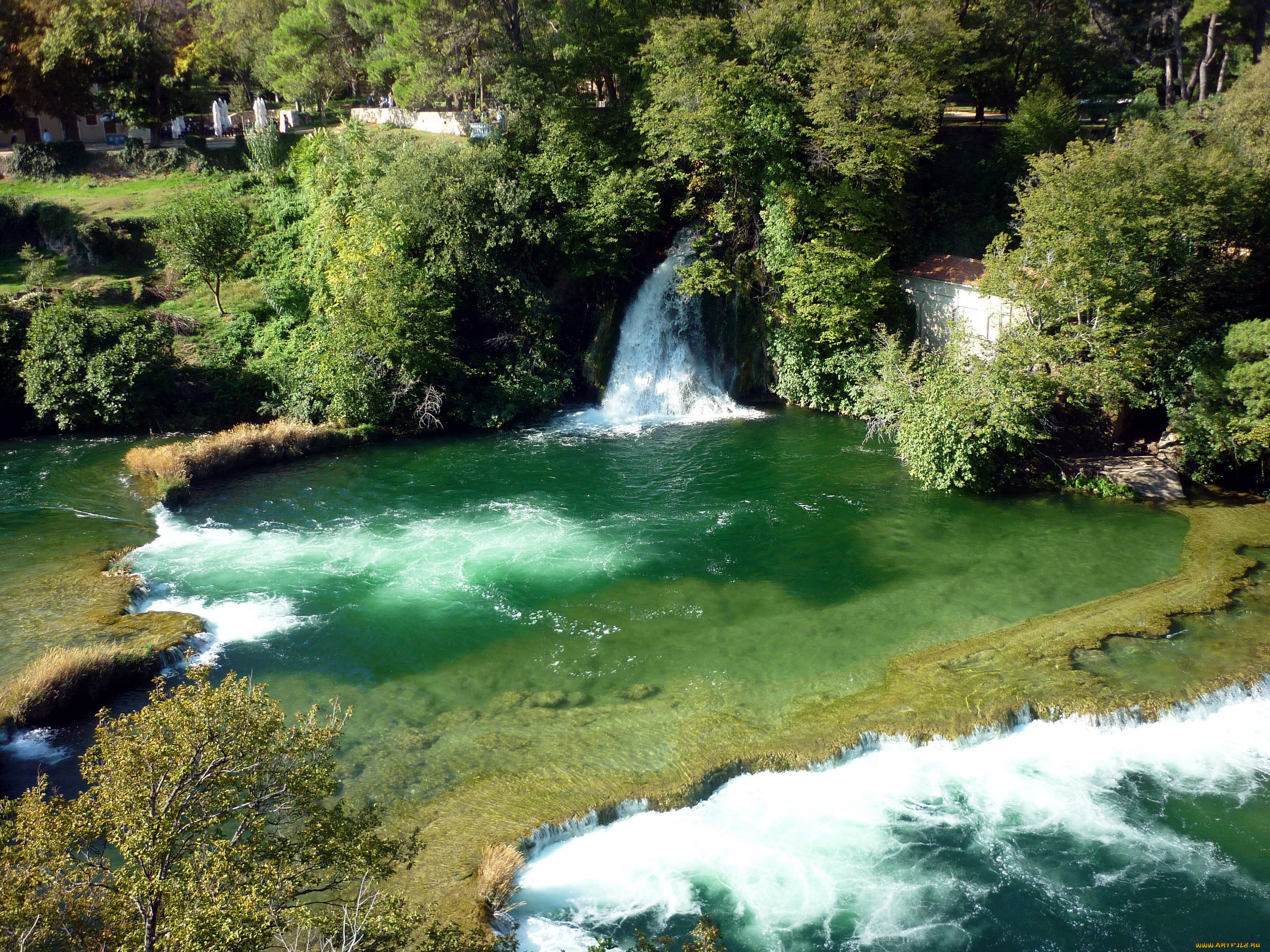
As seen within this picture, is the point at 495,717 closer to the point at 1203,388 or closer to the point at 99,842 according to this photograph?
the point at 99,842

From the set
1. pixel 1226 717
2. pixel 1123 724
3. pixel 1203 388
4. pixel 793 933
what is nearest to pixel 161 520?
pixel 793 933

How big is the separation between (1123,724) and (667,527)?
11803mm

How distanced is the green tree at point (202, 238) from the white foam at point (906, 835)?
2994 cm

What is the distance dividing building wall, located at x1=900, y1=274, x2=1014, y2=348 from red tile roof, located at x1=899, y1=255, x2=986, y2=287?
23 cm

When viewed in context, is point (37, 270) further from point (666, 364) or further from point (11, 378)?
point (666, 364)

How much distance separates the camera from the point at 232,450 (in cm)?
2786

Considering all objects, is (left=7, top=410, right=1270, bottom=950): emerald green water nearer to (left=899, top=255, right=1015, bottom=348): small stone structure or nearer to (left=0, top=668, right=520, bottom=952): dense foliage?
(left=0, top=668, right=520, bottom=952): dense foliage

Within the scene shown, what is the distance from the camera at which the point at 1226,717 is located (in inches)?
659

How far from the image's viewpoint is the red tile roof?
103 ft

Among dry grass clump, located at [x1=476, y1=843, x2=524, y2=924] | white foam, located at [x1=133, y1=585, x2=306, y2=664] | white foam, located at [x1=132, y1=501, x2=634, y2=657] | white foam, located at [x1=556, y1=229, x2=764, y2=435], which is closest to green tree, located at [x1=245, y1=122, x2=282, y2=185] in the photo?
white foam, located at [x1=556, y1=229, x2=764, y2=435]

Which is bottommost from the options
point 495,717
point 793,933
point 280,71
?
point 793,933

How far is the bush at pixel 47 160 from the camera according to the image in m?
44.1

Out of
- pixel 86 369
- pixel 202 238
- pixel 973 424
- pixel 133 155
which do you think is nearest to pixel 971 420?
pixel 973 424

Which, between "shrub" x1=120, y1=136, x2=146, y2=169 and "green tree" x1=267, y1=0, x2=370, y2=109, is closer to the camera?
"shrub" x1=120, y1=136, x2=146, y2=169
